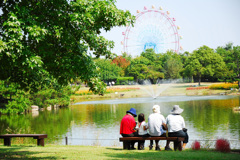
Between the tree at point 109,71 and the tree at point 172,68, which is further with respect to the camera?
the tree at point 109,71

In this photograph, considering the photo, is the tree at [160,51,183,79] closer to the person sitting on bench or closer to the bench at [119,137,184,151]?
the person sitting on bench

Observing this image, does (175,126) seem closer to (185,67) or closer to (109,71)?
(185,67)

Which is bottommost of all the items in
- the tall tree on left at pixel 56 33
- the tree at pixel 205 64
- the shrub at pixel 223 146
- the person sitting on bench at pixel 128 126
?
the shrub at pixel 223 146

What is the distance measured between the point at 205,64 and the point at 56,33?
63.4m

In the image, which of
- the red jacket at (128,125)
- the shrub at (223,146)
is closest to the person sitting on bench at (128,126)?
the red jacket at (128,125)

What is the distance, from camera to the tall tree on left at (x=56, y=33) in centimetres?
644

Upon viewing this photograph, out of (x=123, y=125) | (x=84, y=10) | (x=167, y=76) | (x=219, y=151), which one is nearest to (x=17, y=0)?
(x=84, y=10)

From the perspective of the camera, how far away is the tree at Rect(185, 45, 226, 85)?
64250 mm

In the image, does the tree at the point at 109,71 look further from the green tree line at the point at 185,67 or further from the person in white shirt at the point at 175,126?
the person in white shirt at the point at 175,126

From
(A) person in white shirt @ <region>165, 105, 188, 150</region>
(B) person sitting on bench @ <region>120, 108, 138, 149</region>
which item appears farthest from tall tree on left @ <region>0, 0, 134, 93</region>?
(A) person in white shirt @ <region>165, 105, 188, 150</region>

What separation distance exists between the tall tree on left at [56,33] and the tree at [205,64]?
58268 mm

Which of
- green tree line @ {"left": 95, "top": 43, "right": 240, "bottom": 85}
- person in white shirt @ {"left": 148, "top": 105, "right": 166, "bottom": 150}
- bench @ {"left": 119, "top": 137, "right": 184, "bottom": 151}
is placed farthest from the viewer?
green tree line @ {"left": 95, "top": 43, "right": 240, "bottom": 85}

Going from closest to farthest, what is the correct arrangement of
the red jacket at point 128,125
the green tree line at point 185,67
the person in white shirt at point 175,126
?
1. the person in white shirt at point 175,126
2. the red jacket at point 128,125
3. the green tree line at point 185,67

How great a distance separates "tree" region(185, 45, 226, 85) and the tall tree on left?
5827cm
